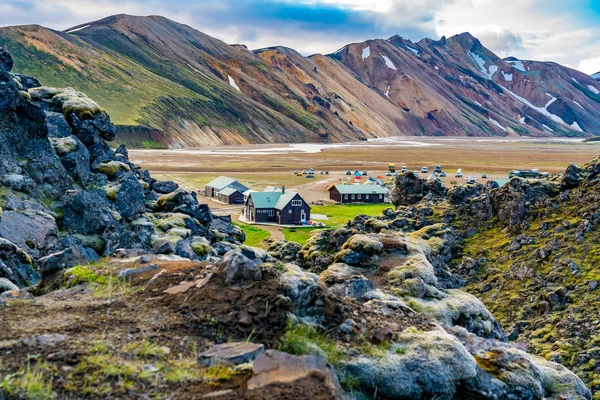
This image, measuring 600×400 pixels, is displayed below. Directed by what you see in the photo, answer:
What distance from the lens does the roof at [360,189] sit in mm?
108206

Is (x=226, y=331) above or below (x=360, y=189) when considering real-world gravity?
above

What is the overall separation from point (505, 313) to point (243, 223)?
5433cm

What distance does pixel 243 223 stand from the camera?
8238 centimetres

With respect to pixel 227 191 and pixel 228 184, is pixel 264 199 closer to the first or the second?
pixel 227 191

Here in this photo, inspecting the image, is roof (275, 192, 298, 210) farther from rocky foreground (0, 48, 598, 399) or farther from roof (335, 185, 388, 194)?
rocky foreground (0, 48, 598, 399)

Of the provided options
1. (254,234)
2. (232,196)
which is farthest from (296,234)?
(232,196)

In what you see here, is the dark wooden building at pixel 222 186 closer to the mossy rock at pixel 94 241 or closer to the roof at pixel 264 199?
the roof at pixel 264 199

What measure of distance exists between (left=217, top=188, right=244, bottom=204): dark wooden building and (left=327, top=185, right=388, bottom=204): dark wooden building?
19318 mm

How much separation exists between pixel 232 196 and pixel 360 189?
85.6 feet

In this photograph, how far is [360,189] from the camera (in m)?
110

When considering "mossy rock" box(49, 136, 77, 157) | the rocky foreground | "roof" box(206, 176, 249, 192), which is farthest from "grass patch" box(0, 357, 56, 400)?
"roof" box(206, 176, 249, 192)

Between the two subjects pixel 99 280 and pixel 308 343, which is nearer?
pixel 308 343

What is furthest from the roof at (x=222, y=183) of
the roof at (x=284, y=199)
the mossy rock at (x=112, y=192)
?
the mossy rock at (x=112, y=192)

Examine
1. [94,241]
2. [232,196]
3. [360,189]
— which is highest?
[94,241]
